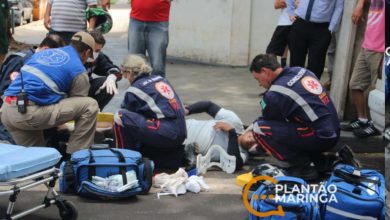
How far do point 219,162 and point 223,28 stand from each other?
186 inches

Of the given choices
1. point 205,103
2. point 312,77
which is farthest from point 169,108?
point 312,77

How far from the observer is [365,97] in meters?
5.77

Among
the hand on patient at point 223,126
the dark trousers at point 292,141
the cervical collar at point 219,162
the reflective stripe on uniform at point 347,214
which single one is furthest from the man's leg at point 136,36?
the reflective stripe on uniform at point 347,214

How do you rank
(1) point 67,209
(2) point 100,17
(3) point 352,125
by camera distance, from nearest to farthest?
(1) point 67,209 → (3) point 352,125 → (2) point 100,17

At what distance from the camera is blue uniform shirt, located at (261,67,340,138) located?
4.70 metres

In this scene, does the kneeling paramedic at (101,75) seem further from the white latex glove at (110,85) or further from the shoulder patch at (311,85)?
the shoulder patch at (311,85)

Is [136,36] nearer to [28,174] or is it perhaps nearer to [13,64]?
[13,64]

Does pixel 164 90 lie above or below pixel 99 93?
above

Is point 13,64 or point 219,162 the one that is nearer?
point 219,162

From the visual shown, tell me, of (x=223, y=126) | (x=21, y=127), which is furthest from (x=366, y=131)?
(x=21, y=127)

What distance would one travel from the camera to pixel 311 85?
4758 millimetres

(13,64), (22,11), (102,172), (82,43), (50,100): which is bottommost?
(22,11)

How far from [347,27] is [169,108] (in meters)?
2.24

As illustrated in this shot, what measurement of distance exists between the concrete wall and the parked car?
8.07m
